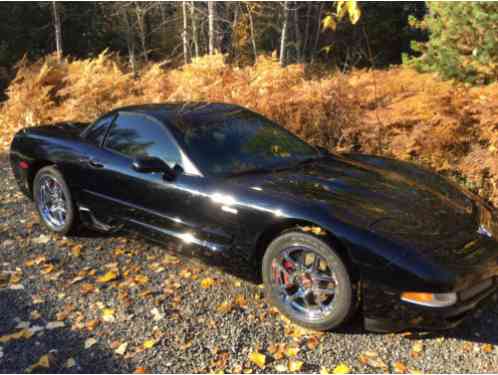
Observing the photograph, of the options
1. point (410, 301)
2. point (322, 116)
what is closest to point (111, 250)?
point (410, 301)

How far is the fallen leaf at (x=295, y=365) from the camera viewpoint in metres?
2.90

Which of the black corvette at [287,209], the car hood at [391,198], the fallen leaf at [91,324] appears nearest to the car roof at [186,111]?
the black corvette at [287,209]

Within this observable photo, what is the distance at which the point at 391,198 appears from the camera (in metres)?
3.54

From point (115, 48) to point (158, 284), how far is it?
24563 millimetres

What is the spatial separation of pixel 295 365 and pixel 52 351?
1533mm

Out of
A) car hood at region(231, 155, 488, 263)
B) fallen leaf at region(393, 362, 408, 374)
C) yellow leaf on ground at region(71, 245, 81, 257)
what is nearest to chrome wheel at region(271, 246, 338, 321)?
car hood at region(231, 155, 488, 263)

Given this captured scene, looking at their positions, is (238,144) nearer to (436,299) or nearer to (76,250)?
(76,250)

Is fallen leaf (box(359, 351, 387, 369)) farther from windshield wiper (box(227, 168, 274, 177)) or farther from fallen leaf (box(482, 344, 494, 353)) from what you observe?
windshield wiper (box(227, 168, 274, 177))

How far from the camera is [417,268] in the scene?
9.34ft

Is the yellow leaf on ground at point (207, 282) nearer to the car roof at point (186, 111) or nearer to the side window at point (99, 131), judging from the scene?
the car roof at point (186, 111)

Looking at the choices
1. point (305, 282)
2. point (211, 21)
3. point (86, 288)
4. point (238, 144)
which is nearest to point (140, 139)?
point (238, 144)

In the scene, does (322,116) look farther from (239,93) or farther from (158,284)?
(158,284)

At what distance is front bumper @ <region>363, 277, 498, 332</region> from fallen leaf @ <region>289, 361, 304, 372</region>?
18.7 inches

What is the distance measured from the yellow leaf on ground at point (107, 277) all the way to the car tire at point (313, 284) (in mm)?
1393
